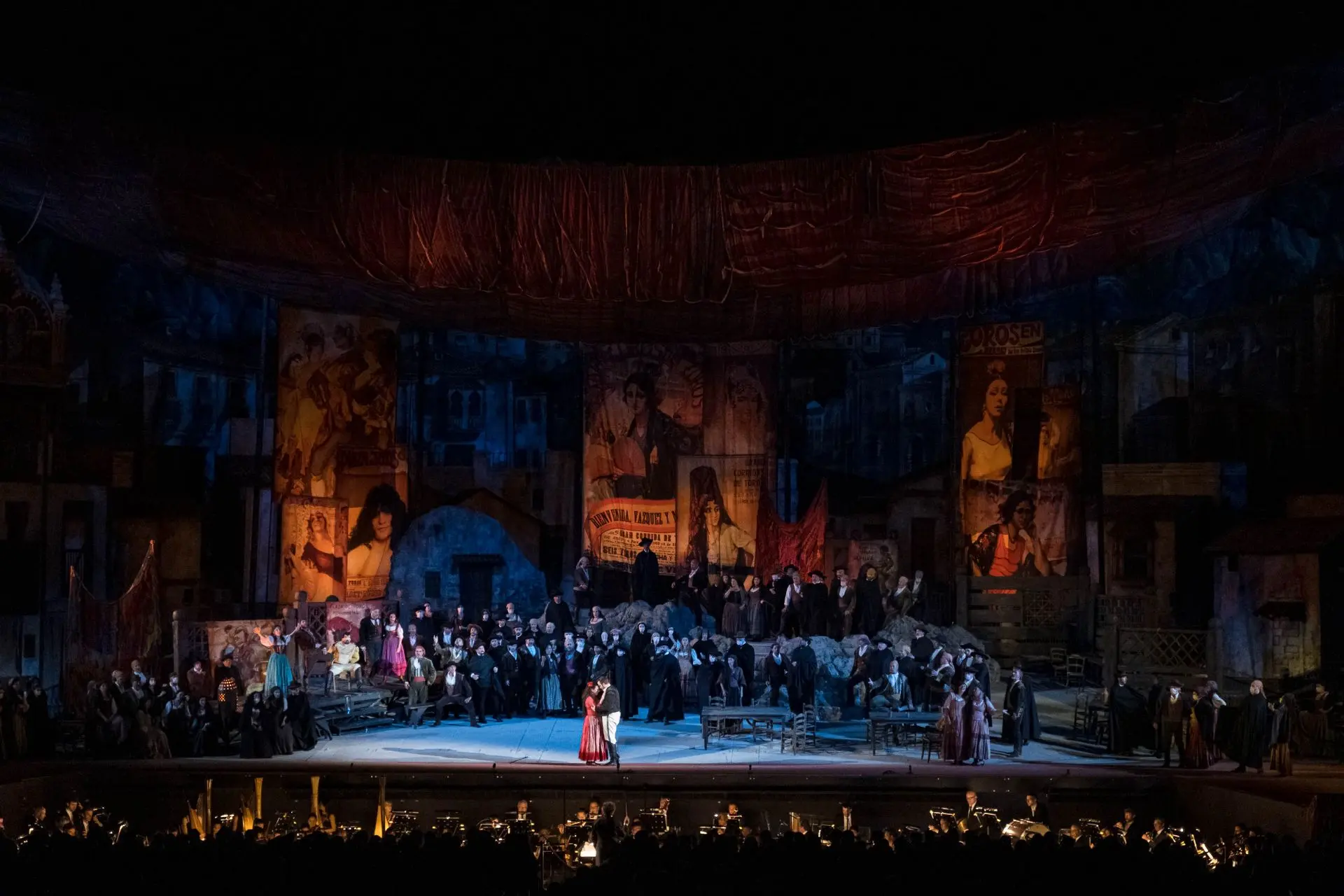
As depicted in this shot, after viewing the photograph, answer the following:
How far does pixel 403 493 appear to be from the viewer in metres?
21.7

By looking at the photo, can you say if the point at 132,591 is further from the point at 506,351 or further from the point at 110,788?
the point at 506,351

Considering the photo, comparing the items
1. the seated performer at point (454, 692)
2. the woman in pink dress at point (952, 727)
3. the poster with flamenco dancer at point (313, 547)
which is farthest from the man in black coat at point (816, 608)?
the poster with flamenco dancer at point (313, 547)

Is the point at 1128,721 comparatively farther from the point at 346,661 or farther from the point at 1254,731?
the point at 346,661

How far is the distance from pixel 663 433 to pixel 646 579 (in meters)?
2.63

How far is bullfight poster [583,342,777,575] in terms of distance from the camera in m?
21.8

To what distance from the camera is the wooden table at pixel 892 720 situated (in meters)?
14.5

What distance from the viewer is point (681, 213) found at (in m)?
19.0

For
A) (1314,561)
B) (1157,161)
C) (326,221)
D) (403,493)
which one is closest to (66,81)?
(326,221)

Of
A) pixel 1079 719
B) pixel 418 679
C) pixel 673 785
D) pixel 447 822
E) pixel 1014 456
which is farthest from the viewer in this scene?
pixel 1014 456

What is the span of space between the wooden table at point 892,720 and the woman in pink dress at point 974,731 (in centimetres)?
47

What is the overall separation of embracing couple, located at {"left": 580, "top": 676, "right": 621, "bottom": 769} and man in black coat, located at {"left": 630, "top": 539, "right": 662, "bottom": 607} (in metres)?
7.22

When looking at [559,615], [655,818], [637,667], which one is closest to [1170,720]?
Result: [655,818]

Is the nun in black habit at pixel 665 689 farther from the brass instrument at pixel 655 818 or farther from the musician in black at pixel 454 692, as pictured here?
the brass instrument at pixel 655 818

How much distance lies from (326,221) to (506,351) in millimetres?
5059
